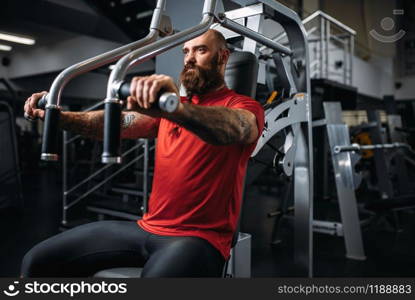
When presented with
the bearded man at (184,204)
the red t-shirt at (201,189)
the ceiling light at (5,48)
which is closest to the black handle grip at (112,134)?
the bearded man at (184,204)

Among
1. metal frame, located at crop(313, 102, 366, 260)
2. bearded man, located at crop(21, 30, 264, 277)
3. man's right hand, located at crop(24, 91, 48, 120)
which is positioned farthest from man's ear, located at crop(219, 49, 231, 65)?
metal frame, located at crop(313, 102, 366, 260)

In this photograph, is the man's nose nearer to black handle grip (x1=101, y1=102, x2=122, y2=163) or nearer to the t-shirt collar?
the t-shirt collar

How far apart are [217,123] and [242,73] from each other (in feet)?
1.69

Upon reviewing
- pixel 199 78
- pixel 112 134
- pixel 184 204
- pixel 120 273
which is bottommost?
A: pixel 120 273

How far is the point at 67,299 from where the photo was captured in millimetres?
950

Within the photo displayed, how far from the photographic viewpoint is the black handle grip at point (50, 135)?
2.38 ft

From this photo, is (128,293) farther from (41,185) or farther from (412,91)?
Result: (412,91)

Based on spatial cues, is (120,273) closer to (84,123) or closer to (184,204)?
(184,204)

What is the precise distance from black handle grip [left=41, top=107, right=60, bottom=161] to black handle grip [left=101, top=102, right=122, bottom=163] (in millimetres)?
146

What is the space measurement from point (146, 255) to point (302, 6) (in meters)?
4.83

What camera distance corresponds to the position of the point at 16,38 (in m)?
7.41

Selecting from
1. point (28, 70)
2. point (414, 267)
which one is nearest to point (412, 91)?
point (414, 267)

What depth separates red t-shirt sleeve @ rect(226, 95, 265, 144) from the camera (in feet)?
3.32

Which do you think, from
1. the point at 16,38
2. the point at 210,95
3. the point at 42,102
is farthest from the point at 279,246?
the point at 16,38
